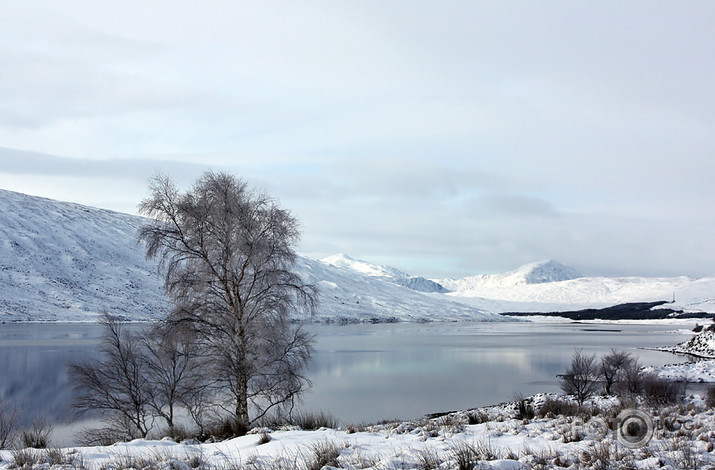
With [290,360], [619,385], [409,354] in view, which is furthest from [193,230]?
[409,354]

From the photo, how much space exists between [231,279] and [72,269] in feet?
476

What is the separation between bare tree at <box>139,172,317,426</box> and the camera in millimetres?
17109

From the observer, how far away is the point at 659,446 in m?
7.42

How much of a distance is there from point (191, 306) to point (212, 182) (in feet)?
14.1

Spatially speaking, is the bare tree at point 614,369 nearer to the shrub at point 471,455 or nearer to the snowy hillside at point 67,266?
the shrub at point 471,455

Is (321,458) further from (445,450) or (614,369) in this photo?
(614,369)

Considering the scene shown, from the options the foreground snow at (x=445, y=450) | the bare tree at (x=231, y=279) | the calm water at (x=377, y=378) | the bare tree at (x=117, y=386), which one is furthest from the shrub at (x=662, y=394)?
the bare tree at (x=117, y=386)

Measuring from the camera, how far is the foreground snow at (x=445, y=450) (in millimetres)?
6762

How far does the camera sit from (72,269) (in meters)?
142

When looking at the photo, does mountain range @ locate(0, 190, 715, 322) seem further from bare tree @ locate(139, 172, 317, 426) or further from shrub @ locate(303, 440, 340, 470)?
shrub @ locate(303, 440, 340, 470)

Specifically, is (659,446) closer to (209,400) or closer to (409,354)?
(209,400)

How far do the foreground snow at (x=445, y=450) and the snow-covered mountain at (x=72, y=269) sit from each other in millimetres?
90215

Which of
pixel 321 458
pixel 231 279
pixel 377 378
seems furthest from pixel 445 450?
pixel 377 378

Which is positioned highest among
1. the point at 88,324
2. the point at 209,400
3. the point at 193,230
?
the point at 193,230
